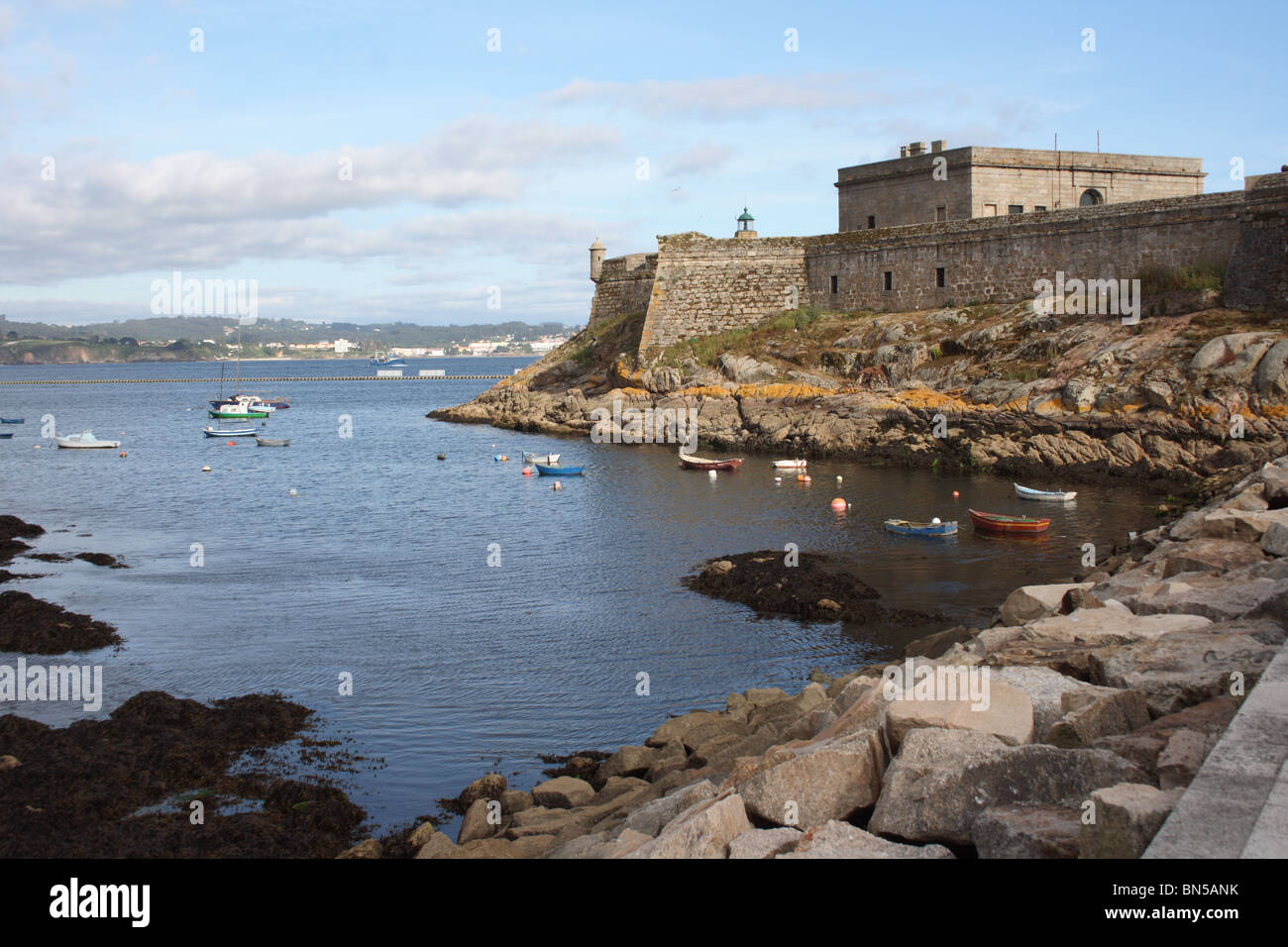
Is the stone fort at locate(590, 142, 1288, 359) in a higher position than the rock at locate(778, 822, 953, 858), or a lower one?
higher

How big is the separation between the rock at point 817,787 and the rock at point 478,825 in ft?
12.8

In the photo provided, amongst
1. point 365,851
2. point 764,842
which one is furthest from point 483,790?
point 764,842

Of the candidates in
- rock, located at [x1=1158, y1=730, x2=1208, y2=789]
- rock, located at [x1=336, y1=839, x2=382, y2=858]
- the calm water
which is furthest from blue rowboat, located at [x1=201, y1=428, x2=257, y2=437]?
rock, located at [x1=1158, y1=730, x2=1208, y2=789]

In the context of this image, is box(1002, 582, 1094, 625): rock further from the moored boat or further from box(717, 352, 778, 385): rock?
the moored boat

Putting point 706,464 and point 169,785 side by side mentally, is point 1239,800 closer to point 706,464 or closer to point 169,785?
point 169,785

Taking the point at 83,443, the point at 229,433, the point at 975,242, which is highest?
the point at 975,242

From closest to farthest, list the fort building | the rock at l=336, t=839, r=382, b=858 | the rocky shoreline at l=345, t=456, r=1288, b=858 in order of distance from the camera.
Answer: the rocky shoreline at l=345, t=456, r=1288, b=858, the rock at l=336, t=839, r=382, b=858, the fort building

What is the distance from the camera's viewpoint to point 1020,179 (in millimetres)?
46438

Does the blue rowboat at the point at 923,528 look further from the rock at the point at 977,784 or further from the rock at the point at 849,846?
the rock at the point at 849,846

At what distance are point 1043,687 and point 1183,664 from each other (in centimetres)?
114

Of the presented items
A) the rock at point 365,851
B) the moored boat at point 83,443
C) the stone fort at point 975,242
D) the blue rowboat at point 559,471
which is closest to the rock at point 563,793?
the rock at point 365,851

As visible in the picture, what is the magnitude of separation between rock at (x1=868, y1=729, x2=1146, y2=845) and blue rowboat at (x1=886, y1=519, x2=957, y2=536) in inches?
792

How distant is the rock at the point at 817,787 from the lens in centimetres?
750

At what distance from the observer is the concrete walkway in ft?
15.7
